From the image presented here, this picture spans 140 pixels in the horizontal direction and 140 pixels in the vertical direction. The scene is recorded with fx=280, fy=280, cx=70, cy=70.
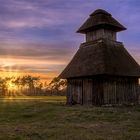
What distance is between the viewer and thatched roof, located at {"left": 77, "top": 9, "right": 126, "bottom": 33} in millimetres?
34516

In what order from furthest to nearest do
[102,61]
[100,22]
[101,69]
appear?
[100,22] → [102,61] → [101,69]

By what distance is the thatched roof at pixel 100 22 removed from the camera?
3452 cm

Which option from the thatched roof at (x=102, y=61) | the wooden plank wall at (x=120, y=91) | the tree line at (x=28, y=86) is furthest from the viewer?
the tree line at (x=28, y=86)

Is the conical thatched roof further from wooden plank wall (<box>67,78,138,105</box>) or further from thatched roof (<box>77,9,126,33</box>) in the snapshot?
wooden plank wall (<box>67,78,138,105</box>)

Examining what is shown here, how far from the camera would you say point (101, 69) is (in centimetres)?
2984

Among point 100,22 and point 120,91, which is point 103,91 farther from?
point 100,22

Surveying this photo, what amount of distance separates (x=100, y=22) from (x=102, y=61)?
19.2ft

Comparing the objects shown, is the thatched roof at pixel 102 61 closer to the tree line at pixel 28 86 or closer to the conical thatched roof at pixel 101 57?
the conical thatched roof at pixel 101 57

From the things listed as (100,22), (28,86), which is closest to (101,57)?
(100,22)

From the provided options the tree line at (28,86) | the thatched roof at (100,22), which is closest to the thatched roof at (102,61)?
the thatched roof at (100,22)

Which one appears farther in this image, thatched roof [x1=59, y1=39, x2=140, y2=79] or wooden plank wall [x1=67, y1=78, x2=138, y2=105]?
wooden plank wall [x1=67, y1=78, x2=138, y2=105]

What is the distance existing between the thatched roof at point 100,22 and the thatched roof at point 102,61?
6.20ft

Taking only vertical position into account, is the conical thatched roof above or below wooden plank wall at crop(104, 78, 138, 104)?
above

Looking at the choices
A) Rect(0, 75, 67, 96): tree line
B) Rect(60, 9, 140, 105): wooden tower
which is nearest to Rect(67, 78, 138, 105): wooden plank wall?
Rect(60, 9, 140, 105): wooden tower
